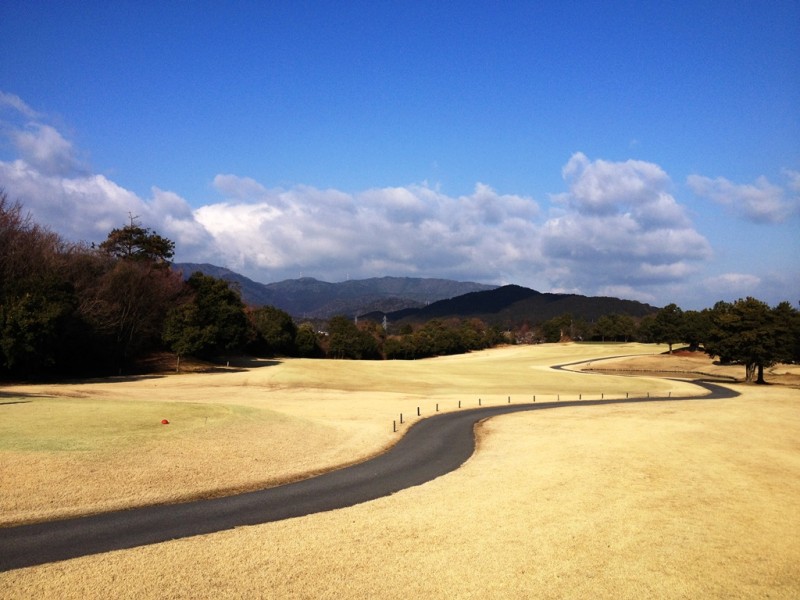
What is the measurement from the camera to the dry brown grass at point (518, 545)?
11.5 m

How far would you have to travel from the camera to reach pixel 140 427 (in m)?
26.5

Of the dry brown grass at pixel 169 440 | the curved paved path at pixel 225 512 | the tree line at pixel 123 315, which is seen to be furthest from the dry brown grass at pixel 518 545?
the tree line at pixel 123 315

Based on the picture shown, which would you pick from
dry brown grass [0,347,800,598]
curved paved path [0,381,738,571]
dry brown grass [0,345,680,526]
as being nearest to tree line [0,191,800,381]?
dry brown grass [0,345,680,526]

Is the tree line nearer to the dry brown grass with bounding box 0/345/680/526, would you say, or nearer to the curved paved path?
the dry brown grass with bounding box 0/345/680/526

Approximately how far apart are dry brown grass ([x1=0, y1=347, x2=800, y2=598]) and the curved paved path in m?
1.13

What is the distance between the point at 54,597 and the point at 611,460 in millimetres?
22969

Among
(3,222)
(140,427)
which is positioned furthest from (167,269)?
(140,427)

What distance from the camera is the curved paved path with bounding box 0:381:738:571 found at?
13680 millimetres

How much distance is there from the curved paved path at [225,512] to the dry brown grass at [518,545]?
113 cm

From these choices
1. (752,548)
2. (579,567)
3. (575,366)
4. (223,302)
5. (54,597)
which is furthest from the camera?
(575,366)

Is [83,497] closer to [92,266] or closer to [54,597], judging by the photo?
[54,597]

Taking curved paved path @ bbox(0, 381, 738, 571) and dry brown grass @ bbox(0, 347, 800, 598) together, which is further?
curved paved path @ bbox(0, 381, 738, 571)

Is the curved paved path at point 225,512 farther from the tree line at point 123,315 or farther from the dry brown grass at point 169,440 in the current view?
the tree line at point 123,315

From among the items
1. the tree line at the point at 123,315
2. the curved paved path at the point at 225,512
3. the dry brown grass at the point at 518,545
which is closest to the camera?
the dry brown grass at the point at 518,545
